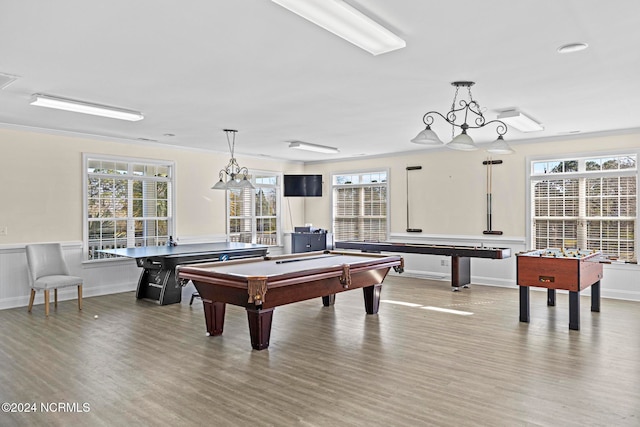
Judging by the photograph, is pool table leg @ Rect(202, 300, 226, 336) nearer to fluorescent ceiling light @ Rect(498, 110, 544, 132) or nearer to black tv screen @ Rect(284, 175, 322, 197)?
fluorescent ceiling light @ Rect(498, 110, 544, 132)

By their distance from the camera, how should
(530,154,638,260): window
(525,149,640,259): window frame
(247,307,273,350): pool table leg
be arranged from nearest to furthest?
(247,307,273,350): pool table leg → (525,149,640,259): window frame → (530,154,638,260): window

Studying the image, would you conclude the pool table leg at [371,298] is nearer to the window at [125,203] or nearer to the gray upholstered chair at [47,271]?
the gray upholstered chair at [47,271]

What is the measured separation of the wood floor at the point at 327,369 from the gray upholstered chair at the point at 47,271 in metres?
0.34

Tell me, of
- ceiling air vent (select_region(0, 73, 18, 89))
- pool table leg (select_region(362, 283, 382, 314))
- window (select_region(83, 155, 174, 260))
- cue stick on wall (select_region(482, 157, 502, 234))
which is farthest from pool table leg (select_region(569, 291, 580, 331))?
window (select_region(83, 155, 174, 260))

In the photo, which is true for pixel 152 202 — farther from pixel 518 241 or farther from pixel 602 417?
pixel 602 417

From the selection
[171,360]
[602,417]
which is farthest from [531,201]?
[171,360]

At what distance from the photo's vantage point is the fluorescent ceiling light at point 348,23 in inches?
99.7

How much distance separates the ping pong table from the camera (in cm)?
603

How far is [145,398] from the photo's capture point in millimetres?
3188

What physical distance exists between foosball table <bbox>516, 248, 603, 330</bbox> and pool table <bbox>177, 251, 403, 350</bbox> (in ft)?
5.23

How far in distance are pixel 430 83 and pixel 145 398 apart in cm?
352

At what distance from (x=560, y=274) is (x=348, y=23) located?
376cm

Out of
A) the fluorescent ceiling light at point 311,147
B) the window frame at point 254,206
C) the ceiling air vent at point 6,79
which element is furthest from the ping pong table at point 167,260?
the ceiling air vent at point 6,79

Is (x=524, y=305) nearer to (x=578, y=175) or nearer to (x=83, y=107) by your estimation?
(x=578, y=175)
